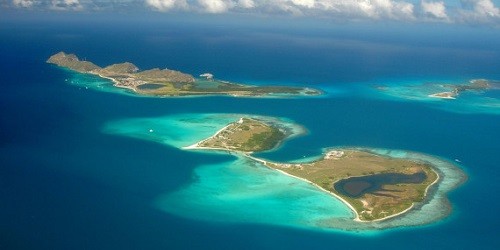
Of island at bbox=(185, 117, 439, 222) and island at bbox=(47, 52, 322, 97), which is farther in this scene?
island at bbox=(47, 52, 322, 97)

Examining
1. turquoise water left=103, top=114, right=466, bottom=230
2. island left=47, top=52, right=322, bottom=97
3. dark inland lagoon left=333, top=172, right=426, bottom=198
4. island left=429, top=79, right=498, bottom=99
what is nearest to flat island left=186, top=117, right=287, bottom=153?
turquoise water left=103, top=114, right=466, bottom=230

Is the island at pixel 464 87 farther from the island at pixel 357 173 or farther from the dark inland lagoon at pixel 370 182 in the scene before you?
the dark inland lagoon at pixel 370 182

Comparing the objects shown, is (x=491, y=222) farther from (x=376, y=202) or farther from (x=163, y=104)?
(x=163, y=104)

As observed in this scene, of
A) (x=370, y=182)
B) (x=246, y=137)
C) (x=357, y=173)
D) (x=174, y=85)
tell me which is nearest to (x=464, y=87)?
(x=174, y=85)

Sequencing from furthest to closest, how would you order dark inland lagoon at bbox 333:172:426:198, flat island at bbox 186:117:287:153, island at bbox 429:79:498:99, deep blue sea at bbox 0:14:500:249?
island at bbox 429:79:498:99, flat island at bbox 186:117:287:153, dark inland lagoon at bbox 333:172:426:198, deep blue sea at bbox 0:14:500:249

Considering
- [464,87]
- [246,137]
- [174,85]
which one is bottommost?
[246,137]

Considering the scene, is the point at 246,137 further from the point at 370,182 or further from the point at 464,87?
the point at 464,87

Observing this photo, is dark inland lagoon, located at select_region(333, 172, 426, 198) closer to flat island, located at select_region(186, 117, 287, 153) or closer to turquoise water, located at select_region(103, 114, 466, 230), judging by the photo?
turquoise water, located at select_region(103, 114, 466, 230)
